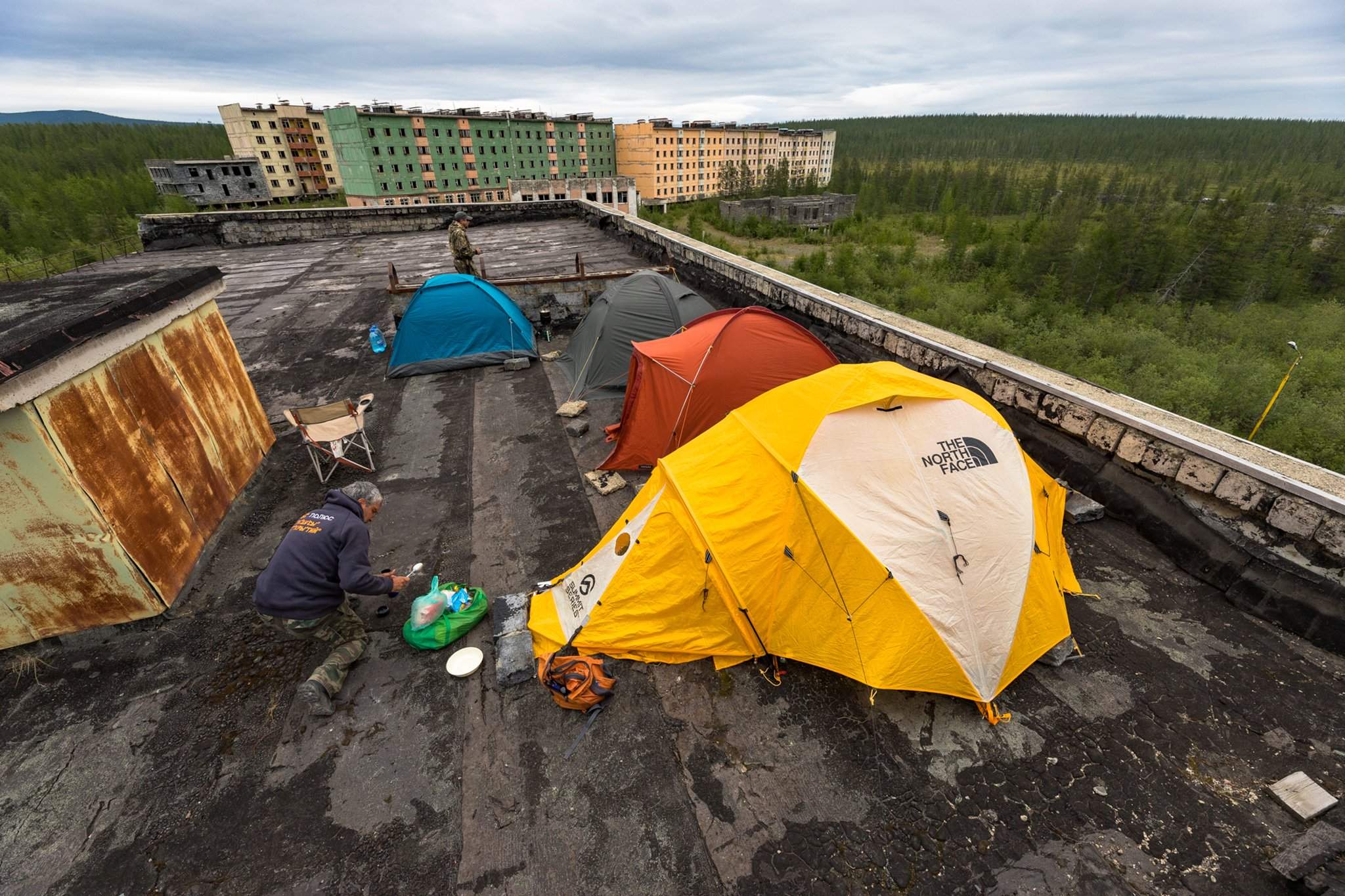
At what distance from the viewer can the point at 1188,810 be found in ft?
9.73

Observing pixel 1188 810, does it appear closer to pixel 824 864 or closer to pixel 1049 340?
pixel 824 864

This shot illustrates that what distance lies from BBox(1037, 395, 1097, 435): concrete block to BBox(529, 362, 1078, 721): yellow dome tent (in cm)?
117

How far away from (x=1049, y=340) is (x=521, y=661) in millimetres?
30623

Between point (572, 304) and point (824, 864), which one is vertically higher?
point (572, 304)

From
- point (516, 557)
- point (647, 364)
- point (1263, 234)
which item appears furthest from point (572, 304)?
point (1263, 234)

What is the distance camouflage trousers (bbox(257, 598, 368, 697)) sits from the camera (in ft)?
12.8

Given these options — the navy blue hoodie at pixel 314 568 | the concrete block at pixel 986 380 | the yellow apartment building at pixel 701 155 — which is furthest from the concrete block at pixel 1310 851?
the yellow apartment building at pixel 701 155

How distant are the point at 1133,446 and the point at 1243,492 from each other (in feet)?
2.63

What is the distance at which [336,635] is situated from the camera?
424 centimetres

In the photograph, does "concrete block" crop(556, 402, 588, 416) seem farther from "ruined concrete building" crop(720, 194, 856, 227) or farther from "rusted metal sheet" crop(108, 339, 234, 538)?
"ruined concrete building" crop(720, 194, 856, 227)

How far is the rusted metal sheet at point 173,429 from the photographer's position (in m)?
4.63

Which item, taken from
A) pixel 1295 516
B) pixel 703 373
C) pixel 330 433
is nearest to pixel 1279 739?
pixel 1295 516

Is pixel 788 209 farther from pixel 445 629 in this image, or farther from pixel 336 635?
pixel 336 635

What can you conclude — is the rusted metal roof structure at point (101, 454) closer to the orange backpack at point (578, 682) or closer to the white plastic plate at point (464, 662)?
the white plastic plate at point (464, 662)
